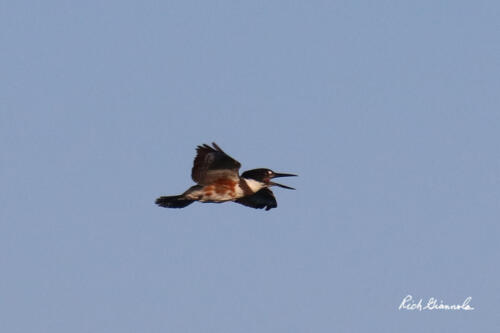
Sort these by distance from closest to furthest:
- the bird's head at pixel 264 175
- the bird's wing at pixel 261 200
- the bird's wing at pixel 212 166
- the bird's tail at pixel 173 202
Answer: the bird's wing at pixel 212 166 < the bird's tail at pixel 173 202 < the bird's head at pixel 264 175 < the bird's wing at pixel 261 200

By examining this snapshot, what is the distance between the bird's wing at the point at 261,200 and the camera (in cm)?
4000

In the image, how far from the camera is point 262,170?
39.7 m

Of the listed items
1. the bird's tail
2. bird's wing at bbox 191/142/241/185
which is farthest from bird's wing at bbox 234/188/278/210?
bird's wing at bbox 191/142/241/185

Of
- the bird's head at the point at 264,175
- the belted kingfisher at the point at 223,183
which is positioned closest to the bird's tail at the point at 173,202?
the belted kingfisher at the point at 223,183

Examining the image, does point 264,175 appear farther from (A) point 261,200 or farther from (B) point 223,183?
(B) point 223,183

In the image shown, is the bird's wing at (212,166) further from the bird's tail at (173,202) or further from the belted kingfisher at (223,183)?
the bird's tail at (173,202)

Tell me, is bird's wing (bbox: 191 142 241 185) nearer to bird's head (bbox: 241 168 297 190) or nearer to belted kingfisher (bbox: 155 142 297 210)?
belted kingfisher (bbox: 155 142 297 210)

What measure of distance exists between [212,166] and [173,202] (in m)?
2.20

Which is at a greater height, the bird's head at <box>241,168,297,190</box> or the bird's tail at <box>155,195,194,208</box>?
the bird's head at <box>241,168,297,190</box>

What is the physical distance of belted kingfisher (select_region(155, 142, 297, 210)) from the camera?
121ft

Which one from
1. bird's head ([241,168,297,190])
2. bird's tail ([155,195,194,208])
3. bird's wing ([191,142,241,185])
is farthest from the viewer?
bird's head ([241,168,297,190])

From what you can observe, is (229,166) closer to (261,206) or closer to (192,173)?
(192,173)

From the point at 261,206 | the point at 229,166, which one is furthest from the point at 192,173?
the point at 261,206

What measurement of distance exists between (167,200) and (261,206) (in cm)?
271
